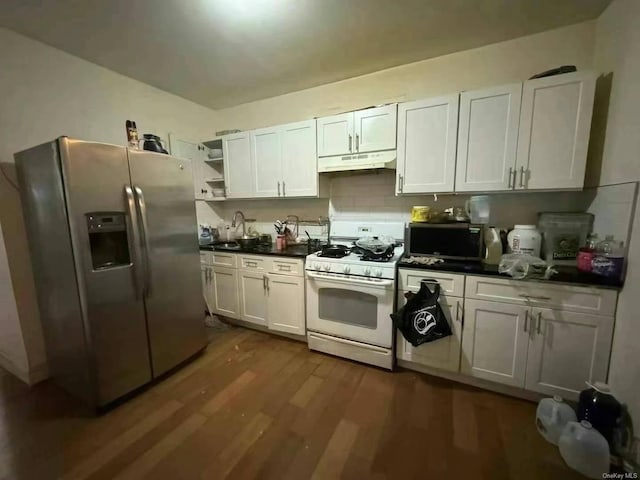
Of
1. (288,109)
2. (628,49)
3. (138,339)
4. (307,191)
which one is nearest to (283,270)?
(307,191)

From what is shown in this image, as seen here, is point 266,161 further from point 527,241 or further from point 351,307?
point 527,241

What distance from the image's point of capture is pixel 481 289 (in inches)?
70.1

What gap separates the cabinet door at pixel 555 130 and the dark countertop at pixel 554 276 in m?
0.60

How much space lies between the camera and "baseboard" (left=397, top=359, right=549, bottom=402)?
5.88 ft

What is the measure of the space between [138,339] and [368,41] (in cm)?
283

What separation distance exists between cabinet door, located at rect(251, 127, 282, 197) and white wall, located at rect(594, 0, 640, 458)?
2521 millimetres

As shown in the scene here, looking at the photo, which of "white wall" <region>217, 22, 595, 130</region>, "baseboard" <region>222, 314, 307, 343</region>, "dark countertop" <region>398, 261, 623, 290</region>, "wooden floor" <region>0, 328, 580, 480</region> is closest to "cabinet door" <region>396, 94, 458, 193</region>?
"white wall" <region>217, 22, 595, 130</region>

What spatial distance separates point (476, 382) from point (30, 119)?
155 inches

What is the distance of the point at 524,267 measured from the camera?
1682 mm

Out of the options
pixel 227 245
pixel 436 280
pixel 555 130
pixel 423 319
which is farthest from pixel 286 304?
pixel 555 130

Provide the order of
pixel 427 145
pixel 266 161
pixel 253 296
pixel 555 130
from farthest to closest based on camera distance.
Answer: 1. pixel 266 161
2. pixel 253 296
3. pixel 427 145
4. pixel 555 130

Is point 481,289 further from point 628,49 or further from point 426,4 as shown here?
point 426,4

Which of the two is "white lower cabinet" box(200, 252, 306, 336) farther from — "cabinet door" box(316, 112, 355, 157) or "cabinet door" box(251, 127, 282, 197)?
"cabinet door" box(316, 112, 355, 157)

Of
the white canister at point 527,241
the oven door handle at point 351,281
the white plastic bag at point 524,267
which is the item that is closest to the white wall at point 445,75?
the white canister at point 527,241
